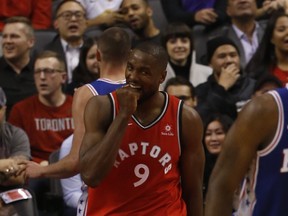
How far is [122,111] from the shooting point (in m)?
3.62

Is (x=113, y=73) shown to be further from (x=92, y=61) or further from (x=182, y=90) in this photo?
(x=92, y=61)

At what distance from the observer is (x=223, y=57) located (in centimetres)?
792

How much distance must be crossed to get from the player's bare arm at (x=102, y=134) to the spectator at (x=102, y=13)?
5.01 meters

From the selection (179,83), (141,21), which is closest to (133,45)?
(179,83)

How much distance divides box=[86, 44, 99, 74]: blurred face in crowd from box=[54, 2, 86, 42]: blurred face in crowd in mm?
659

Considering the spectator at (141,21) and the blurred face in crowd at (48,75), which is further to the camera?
the spectator at (141,21)

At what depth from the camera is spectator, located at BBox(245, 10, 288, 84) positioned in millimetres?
7629

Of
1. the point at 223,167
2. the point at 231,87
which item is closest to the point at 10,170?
the point at 223,167

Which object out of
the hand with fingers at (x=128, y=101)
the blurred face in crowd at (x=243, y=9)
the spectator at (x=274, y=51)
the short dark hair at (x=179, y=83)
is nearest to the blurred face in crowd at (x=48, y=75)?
the short dark hair at (x=179, y=83)

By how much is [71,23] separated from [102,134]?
4534 mm

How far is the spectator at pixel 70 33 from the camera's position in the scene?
8134 millimetres

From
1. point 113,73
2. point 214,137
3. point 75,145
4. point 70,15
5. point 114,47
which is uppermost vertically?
point 114,47

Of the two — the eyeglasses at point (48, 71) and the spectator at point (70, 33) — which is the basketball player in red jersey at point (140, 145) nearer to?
the eyeglasses at point (48, 71)

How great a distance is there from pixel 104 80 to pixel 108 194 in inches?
27.3
